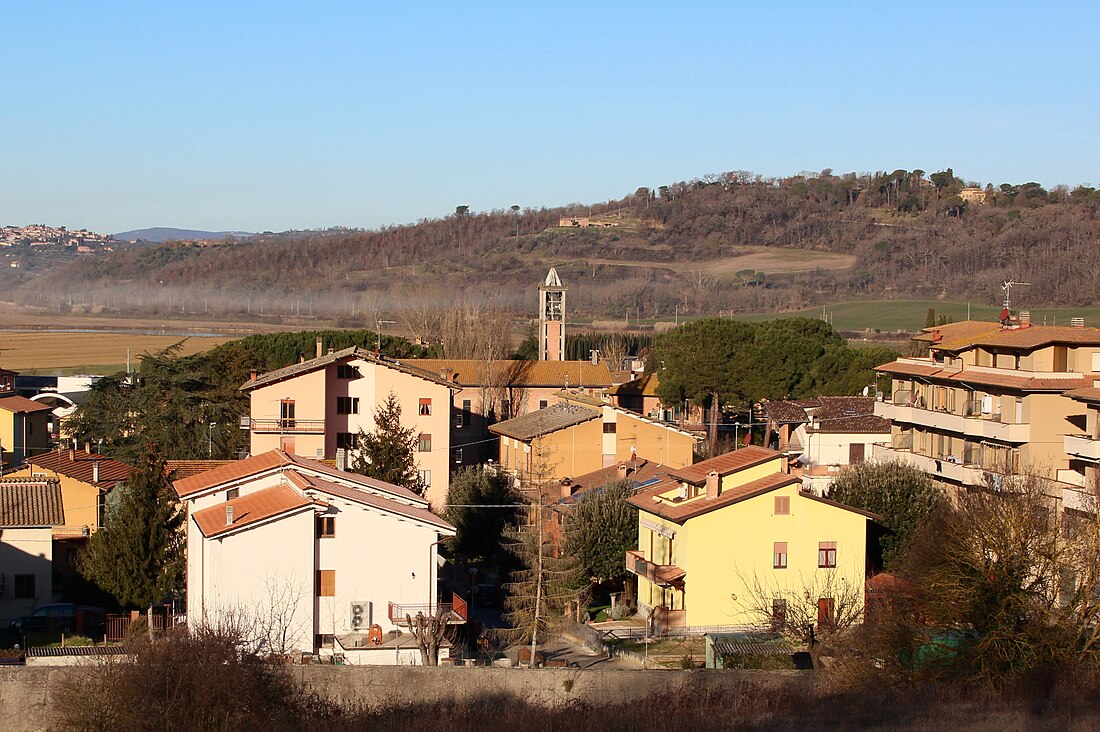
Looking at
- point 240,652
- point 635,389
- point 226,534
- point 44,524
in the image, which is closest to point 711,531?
point 226,534

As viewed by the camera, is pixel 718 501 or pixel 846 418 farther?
pixel 846 418

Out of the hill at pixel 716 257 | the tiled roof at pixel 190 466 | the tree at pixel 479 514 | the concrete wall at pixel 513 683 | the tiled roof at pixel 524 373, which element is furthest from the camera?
the hill at pixel 716 257

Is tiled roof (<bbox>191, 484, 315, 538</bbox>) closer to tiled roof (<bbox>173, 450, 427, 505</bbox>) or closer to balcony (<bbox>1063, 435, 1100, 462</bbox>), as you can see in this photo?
tiled roof (<bbox>173, 450, 427, 505</bbox>)

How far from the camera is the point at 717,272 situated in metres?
159

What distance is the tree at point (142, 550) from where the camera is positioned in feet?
78.7

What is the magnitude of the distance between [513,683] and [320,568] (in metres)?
Result: 4.08

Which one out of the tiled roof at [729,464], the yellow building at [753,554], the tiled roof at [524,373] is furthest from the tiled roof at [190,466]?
the tiled roof at [524,373]

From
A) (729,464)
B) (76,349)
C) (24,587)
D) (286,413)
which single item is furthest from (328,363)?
(76,349)

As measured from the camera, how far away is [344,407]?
38.5 meters

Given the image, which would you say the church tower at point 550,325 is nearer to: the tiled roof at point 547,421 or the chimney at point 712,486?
the tiled roof at point 547,421

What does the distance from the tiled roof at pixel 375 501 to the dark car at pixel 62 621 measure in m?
4.90

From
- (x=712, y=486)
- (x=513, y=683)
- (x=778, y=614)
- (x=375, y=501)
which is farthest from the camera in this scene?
(x=712, y=486)

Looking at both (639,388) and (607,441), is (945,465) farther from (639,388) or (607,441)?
(639,388)

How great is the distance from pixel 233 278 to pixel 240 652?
178959mm
